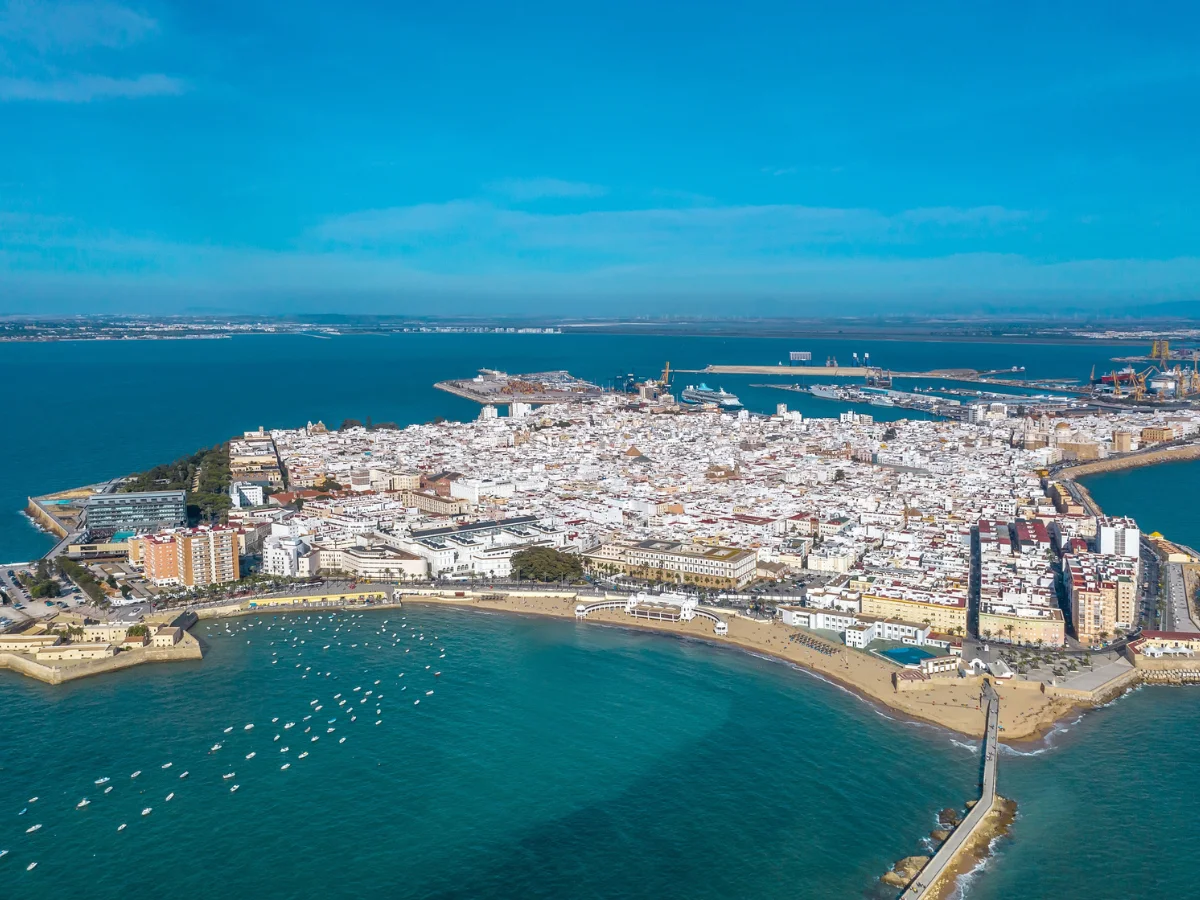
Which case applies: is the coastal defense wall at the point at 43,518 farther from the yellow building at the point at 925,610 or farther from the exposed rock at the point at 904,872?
the exposed rock at the point at 904,872

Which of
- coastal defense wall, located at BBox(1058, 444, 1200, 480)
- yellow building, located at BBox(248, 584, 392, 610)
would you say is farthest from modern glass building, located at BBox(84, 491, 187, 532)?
coastal defense wall, located at BBox(1058, 444, 1200, 480)

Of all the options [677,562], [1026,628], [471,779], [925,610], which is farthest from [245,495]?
[1026,628]

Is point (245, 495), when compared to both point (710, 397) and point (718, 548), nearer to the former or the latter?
point (718, 548)

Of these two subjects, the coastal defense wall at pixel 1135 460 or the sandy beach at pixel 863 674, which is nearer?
the sandy beach at pixel 863 674

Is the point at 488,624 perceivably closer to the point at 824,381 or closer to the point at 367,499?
the point at 367,499

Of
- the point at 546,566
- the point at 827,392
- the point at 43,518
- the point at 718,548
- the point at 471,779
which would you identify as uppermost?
the point at 827,392

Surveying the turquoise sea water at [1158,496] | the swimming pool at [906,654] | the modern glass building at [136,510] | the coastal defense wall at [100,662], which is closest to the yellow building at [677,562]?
the swimming pool at [906,654]
